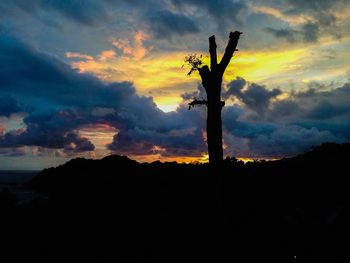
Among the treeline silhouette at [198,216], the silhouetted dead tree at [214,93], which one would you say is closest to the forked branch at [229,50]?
the silhouetted dead tree at [214,93]

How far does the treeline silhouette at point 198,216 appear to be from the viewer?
1421 centimetres

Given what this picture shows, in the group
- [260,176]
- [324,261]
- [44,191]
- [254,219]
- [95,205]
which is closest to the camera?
[324,261]

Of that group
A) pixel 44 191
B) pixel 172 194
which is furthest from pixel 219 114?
pixel 44 191

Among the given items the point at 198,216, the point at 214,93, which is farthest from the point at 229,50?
the point at 198,216

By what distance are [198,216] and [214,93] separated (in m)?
8.12

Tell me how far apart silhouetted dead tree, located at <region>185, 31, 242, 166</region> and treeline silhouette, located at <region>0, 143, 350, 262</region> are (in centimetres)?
83

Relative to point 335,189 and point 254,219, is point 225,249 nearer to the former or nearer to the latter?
point 254,219

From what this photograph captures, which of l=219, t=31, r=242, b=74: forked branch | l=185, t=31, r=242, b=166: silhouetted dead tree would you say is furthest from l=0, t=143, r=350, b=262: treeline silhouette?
l=219, t=31, r=242, b=74: forked branch

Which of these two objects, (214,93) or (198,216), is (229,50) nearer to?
(214,93)

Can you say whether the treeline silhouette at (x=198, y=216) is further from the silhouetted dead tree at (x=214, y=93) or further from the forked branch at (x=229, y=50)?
the forked branch at (x=229, y=50)

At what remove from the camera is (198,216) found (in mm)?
19906

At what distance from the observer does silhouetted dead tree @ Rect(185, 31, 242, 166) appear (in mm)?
14531

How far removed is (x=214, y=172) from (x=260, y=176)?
11722mm

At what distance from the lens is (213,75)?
14711 millimetres
